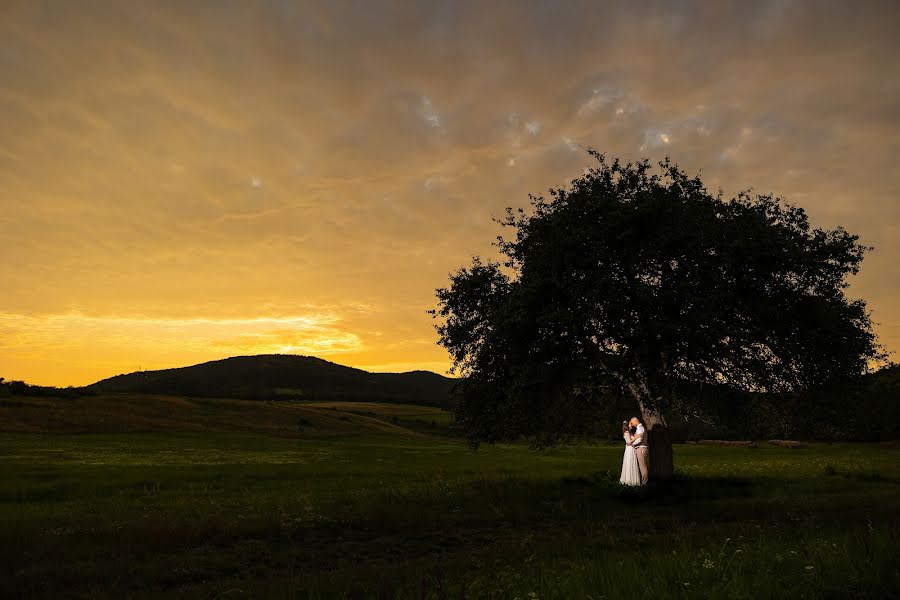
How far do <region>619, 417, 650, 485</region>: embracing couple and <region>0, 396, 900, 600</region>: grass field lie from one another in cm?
78

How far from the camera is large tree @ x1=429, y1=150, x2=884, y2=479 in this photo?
2627cm

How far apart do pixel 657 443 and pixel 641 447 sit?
10.2ft

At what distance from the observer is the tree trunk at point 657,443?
2920 centimetres

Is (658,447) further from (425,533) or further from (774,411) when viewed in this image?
(425,533)

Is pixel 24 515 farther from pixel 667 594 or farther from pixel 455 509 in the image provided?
pixel 667 594

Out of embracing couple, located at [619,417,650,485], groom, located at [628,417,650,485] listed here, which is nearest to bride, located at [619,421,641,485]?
embracing couple, located at [619,417,650,485]

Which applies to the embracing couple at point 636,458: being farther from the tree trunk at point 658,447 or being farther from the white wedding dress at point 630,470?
the tree trunk at point 658,447

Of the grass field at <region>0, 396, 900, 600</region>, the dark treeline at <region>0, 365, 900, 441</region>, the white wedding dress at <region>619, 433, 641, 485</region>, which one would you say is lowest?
the grass field at <region>0, 396, 900, 600</region>

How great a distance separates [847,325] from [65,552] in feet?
106

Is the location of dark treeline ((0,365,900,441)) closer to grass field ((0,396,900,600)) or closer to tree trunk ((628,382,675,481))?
tree trunk ((628,382,675,481))

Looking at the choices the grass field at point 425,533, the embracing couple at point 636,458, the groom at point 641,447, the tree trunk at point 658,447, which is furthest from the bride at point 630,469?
the tree trunk at point 658,447

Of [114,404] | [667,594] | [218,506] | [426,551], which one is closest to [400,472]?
[218,506]

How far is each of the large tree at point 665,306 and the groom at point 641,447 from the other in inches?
82.0

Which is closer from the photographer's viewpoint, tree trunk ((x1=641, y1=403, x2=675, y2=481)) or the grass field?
the grass field
